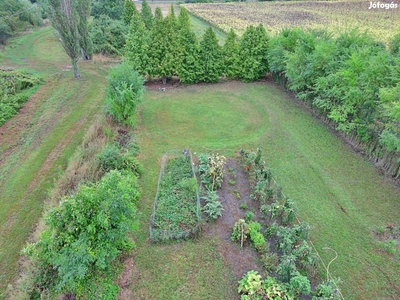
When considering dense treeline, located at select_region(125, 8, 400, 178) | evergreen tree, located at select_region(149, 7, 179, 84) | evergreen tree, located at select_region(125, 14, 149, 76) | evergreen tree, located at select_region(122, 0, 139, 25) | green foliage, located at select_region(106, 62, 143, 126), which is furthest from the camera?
evergreen tree, located at select_region(122, 0, 139, 25)

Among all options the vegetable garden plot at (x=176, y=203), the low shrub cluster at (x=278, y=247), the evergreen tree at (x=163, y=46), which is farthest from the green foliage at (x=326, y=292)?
the evergreen tree at (x=163, y=46)

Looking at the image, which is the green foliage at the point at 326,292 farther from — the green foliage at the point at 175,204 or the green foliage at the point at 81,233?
the green foliage at the point at 81,233

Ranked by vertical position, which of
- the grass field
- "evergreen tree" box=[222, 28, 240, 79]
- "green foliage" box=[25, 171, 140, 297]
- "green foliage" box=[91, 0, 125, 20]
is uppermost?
"green foliage" box=[91, 0, 125, 20]

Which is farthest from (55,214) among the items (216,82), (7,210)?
(216,82)

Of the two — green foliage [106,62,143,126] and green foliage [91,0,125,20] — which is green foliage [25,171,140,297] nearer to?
green foliage [106,62,143,126]

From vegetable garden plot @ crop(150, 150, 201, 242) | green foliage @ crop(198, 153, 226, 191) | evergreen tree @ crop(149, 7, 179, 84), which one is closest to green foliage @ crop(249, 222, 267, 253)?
vegetable garden plot @ crop(150, 150, 201, 242)

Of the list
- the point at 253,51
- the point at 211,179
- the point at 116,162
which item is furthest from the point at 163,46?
the point at 211,179
